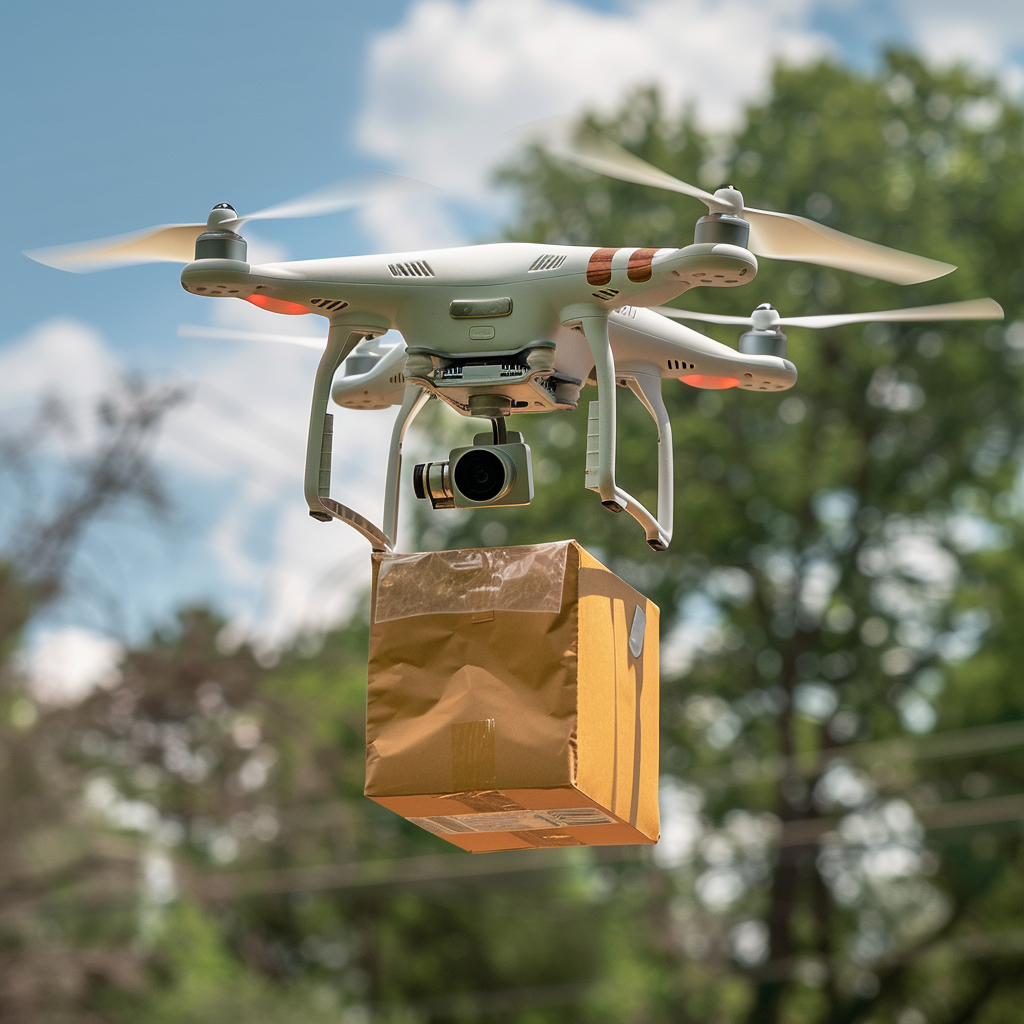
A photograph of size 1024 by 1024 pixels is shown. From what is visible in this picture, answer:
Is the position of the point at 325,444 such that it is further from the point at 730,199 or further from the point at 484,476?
the point at 730,199

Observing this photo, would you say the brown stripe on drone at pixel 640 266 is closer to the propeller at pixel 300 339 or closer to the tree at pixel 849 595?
the propeller at pixel 300 339

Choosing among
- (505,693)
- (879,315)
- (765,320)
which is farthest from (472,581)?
(879,315)

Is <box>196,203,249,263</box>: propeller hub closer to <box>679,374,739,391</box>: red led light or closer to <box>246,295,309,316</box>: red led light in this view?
<box>246,295,309,316</box>: red led light

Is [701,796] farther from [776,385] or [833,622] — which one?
[776,385]

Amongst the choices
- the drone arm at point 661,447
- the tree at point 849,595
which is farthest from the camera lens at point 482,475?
the tree at point 849,595

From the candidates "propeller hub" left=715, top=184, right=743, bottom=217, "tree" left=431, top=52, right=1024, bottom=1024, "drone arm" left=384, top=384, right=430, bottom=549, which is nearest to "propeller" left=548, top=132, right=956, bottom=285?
"propeller hub" left=715, top=184, right=743, bottom=217

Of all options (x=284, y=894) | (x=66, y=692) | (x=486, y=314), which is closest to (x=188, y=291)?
(x=486, y=314)
